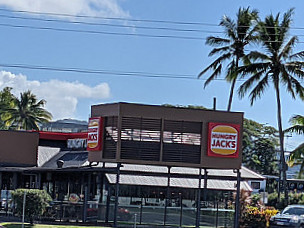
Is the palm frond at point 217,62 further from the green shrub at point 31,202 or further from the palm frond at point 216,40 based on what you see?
the green shrub at point 31,202

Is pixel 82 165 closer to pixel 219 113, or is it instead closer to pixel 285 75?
pixel 219 113

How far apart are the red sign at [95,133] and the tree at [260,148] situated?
2137 inches

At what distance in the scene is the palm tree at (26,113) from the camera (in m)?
70.4

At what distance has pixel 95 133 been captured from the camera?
31.7 m

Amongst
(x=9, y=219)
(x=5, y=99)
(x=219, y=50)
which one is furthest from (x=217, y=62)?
(x=5, y=99)

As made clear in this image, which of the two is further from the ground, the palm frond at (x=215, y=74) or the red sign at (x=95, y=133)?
the palm frond at (x=215, y=74)

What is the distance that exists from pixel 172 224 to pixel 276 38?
16642 millimetres

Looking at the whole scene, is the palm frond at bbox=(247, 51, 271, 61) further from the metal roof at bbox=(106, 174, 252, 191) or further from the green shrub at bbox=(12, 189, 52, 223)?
the green shrub at bbox=(12, 189, 52, 223)

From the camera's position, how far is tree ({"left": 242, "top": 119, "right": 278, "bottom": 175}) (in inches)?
3354

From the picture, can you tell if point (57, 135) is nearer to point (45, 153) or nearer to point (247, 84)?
point (45, 153)

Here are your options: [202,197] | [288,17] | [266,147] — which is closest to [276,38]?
[288,17]

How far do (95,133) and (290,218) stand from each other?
10.0m

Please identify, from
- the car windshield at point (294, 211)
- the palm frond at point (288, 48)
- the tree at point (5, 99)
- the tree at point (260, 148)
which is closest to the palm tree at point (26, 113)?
the tree at point (5, 99)

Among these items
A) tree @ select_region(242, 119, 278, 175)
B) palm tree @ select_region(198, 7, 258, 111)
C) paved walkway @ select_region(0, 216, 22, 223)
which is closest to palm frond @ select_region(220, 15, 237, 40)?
palm tree @ select_region(198, 7, 258, 111)
